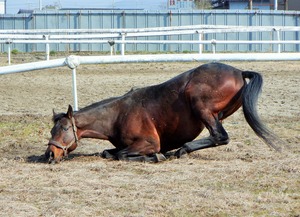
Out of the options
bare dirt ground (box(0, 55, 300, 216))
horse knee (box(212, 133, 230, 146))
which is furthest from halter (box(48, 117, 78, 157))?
horse knee (box(212, 133, 230, 146))

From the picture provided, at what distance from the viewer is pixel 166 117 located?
869 cm

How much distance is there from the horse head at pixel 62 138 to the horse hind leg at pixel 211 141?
4.16 ft

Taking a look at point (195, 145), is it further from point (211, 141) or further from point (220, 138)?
point (220, 138)

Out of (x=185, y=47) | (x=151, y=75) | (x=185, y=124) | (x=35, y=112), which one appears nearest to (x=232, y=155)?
(x=185, y=124)

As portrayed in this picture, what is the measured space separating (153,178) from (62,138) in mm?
1767

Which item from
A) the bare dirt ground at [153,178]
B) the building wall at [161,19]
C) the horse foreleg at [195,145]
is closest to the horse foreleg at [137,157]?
the bare dirt ground at [153,178]

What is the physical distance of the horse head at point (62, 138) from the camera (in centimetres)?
844

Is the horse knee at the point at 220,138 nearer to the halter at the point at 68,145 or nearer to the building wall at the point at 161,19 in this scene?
the halter at the point at 68,145

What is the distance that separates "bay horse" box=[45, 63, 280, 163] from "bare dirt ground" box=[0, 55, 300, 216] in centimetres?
24

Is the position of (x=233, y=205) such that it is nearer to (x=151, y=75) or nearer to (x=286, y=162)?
(x=286, y=162)

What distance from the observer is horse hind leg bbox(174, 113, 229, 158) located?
849 centimetres

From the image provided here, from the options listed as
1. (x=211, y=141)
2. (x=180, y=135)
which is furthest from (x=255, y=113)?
(x=180, y=135)

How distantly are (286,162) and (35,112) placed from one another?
6143 millimetres

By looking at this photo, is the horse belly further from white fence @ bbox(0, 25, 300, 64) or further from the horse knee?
white fence @ bbox(0, 25, 300, 64)
